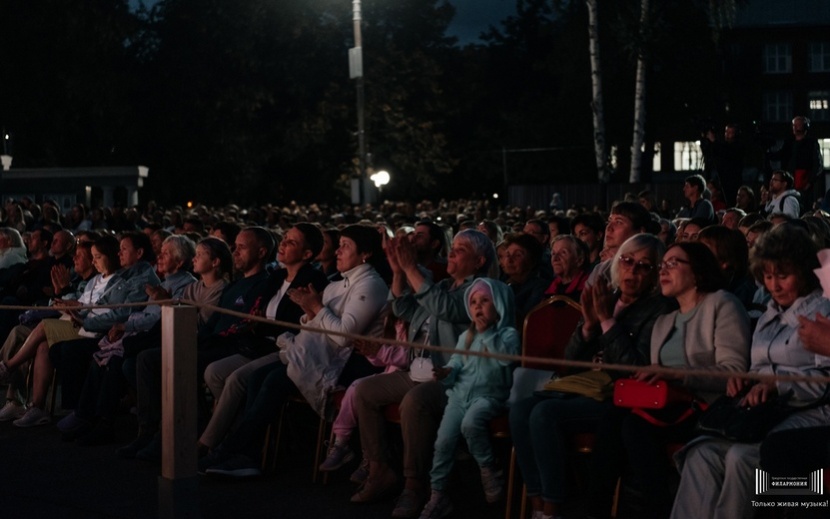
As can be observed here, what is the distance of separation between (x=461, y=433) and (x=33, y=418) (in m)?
4.68

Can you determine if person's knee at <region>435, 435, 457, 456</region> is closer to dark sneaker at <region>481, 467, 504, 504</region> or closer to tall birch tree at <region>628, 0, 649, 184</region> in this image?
dark sneaker at <region>481, 467, 504, 504</region>

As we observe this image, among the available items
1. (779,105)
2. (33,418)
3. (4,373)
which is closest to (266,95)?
(779,105)

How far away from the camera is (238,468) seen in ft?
28.9

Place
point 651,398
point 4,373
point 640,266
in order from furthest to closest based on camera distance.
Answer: point 4,373 < point 640,266 < point 651,398

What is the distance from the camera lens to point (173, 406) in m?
7.41

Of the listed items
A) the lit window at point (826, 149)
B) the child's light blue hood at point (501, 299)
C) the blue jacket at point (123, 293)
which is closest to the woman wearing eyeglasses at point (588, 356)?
the child's light blue hood at point (501, 299)

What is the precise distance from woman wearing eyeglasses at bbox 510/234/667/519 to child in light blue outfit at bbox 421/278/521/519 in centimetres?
40

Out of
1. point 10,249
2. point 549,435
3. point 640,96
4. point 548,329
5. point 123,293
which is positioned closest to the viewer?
point 549,435

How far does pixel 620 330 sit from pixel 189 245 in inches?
192

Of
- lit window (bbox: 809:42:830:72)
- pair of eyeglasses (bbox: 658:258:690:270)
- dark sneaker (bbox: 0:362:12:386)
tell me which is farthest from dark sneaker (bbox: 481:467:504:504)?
lit window (bbox: 809:42:830:72)

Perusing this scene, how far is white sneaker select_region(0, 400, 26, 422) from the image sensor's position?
11359mm

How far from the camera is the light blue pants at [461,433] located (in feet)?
24.5

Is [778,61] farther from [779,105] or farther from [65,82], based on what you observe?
[65,82]

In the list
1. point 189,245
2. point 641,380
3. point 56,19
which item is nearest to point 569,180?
point 56,19
